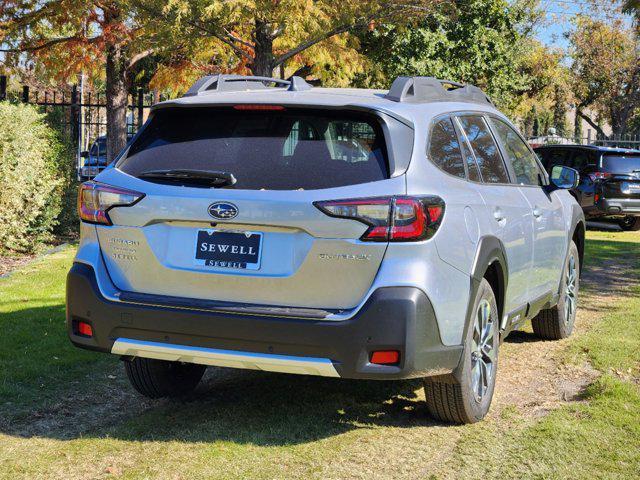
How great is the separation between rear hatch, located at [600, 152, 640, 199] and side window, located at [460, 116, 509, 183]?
1389 centimetres

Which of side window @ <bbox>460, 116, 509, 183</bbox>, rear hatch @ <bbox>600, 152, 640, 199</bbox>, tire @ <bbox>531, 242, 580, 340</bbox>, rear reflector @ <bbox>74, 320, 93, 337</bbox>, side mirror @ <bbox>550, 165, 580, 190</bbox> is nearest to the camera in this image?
rear reflector @ <bbox>74, 320, 93, 337</bbox>

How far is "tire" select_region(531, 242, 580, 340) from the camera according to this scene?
24.7ft

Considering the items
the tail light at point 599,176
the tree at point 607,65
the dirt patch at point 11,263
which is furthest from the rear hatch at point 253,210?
the tree at point 607,65

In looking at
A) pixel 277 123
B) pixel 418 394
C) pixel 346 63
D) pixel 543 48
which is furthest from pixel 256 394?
pixel 543 48

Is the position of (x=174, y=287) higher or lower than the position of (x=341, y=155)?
lower

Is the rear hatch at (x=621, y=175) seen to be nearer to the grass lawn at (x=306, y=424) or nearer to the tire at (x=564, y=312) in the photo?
the tire at (x=564, y=312)

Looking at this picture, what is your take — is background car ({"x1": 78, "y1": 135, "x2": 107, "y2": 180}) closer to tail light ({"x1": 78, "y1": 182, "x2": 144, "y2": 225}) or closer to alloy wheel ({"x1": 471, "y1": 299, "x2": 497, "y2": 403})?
tail light ({"x1": 78, "y1": 182, "x2": 144, "y2": 225})

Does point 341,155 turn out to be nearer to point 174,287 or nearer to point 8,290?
point 174,287

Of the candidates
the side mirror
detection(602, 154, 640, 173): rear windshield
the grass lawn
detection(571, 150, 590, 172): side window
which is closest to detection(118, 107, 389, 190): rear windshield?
the grass lawn

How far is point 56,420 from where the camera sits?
17.5ft

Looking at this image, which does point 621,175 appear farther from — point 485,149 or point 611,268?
point 485,149

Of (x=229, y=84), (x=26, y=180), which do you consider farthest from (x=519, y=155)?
(x=26, y=180)

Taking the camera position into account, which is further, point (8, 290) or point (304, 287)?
point (8, 290)

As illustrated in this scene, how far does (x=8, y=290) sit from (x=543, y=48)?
113 feet
